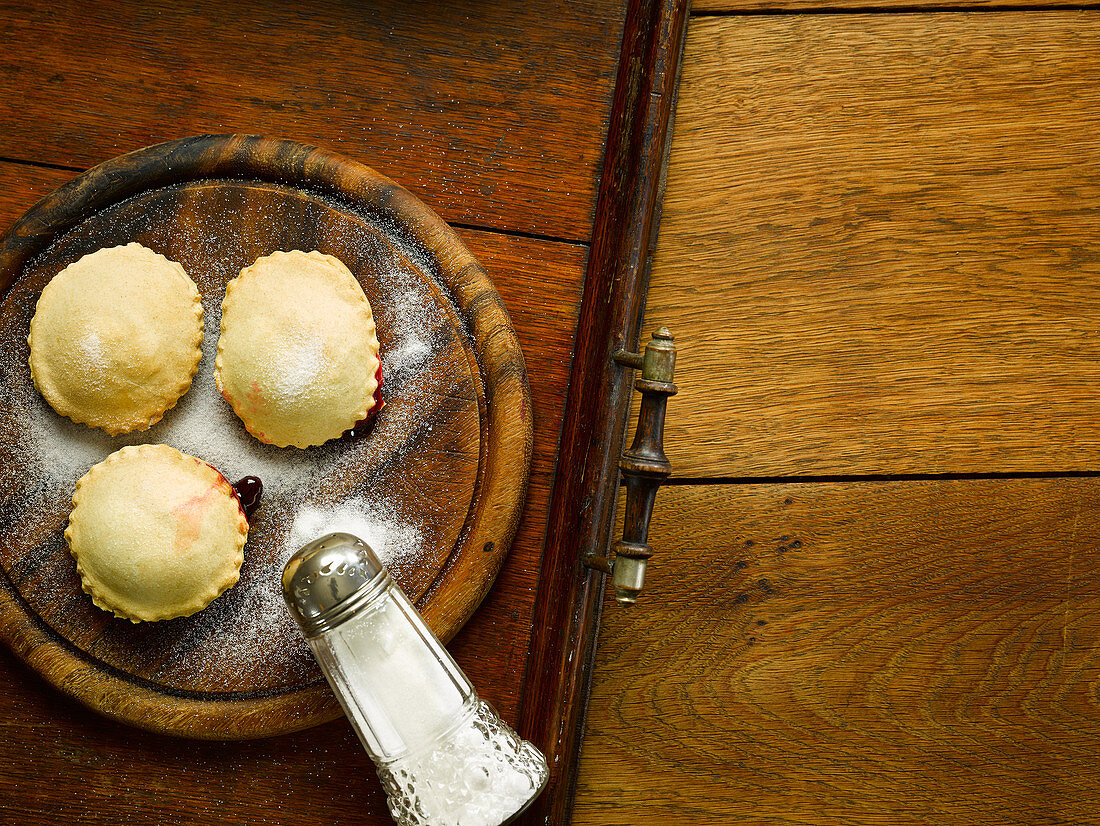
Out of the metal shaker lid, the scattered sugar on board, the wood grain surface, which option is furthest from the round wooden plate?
the wood grain surface

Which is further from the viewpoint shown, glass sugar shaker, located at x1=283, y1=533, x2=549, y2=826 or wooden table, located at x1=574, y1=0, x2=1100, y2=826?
wooden table, located at x1=574, y1=0, x2=1100, y2=826

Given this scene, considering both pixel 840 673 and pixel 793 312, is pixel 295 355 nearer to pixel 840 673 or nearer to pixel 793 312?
pixel 793 312

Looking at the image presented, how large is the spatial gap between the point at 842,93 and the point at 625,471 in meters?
0.49

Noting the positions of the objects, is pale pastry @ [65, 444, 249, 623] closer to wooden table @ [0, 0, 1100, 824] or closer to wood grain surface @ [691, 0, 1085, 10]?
wooden table @ [0, 0, 1100, 824]

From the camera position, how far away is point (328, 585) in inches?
22.4

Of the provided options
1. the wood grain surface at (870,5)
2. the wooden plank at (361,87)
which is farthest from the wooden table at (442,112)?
the wood grain surface at (870,5)

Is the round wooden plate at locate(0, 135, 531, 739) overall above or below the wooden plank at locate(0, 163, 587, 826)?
above

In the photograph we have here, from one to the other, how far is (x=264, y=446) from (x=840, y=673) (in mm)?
584

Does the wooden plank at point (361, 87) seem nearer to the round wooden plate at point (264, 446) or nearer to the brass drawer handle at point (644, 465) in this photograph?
the round wooden plate at point (264, 446)

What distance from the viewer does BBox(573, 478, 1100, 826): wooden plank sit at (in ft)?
2.46

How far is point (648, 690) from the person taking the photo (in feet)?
2.45

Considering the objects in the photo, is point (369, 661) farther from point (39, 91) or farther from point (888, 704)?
point (39, 91)

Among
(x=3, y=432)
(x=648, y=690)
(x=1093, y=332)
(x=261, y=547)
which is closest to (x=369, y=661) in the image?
(x=261, y=547)

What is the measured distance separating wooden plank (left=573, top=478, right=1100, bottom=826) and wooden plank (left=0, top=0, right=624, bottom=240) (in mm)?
348
